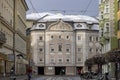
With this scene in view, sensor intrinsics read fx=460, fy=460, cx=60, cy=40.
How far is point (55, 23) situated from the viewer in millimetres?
134250

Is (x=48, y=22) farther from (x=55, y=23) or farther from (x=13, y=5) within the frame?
(x=13, y=5)

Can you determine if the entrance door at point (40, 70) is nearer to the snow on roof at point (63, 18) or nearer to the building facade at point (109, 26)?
the snow on roof at point (63, 18)

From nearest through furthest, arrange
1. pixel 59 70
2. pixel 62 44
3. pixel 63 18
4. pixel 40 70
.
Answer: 1. pixel 62 44
2. pixel 40 70
3. pixel 63 18
4. pixel 59 70

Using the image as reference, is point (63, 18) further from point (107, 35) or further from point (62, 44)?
point (107, 35)

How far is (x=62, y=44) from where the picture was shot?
13525cm

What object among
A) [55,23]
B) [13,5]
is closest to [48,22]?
[55,23]

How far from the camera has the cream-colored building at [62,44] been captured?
134 m

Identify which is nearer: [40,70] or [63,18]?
[40,70]

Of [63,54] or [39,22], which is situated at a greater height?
[39,22]

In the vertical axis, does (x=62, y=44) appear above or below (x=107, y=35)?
above

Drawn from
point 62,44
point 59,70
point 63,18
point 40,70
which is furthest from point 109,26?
point 59,70

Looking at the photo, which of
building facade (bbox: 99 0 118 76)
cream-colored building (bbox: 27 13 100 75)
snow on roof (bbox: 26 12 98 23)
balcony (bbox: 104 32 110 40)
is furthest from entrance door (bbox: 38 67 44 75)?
balcony (bbox: 104 32 110 40)

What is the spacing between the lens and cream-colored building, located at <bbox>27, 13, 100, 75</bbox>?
440 ft

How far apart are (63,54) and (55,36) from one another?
5.84 metres
